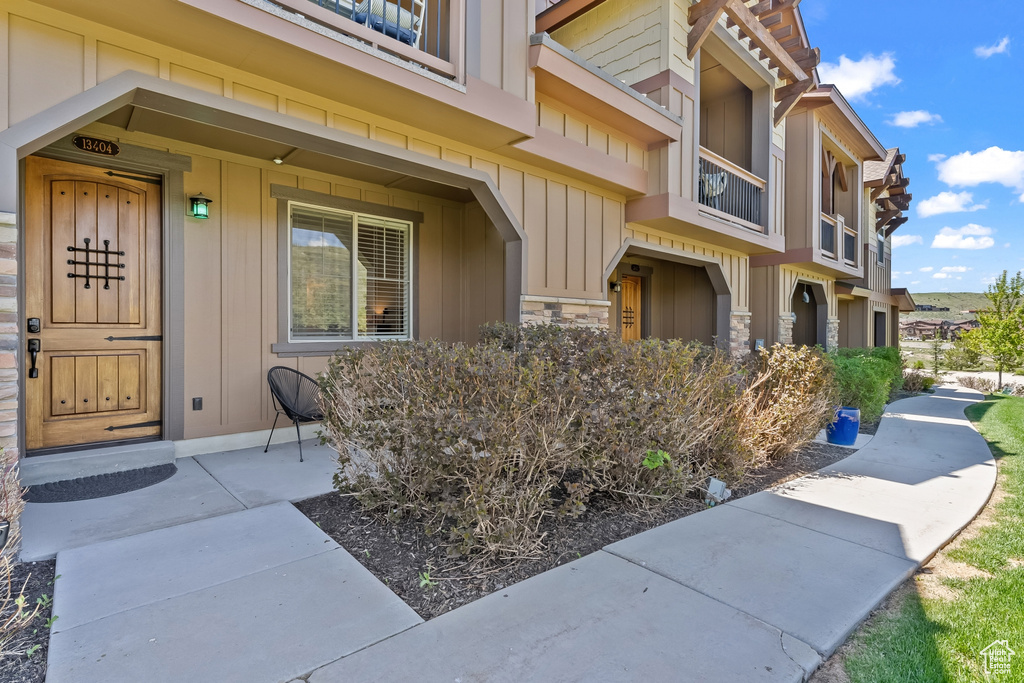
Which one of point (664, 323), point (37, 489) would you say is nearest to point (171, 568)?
point (37, 489)

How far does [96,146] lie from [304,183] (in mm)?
1698

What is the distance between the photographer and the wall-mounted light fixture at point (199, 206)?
4516 mm

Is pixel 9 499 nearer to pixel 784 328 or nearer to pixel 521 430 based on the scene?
pixel 521 430

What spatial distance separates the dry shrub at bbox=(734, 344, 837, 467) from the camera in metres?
4.41

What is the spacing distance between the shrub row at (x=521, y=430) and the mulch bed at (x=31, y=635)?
56.4 inches

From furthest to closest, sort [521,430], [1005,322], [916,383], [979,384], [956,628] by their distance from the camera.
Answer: [979,384], [916,383], [1005,322], [521,430], [956,628]

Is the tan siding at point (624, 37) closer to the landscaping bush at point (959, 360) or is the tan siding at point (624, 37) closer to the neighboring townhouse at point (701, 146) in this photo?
the neighboring townhouse at point (701, 146)

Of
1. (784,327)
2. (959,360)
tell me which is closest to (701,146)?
(784,327)

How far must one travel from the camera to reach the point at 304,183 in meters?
5.30

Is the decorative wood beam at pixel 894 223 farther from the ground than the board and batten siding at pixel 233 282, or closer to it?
farther from the ground

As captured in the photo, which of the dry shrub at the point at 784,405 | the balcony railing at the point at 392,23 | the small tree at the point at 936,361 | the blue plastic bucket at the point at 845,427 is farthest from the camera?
the small tree at the point at 936,361

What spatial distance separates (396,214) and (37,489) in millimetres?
4055

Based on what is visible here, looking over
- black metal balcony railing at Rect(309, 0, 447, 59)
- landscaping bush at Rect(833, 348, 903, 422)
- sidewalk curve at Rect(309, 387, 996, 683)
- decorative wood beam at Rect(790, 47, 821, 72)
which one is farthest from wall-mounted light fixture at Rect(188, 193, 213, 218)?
decorative wood beam at Rect(790, 47, 821, 72)

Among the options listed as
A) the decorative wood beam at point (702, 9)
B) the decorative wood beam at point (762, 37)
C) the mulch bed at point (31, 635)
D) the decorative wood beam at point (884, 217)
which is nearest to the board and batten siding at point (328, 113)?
the decorative wood beam at point (702, 9)
